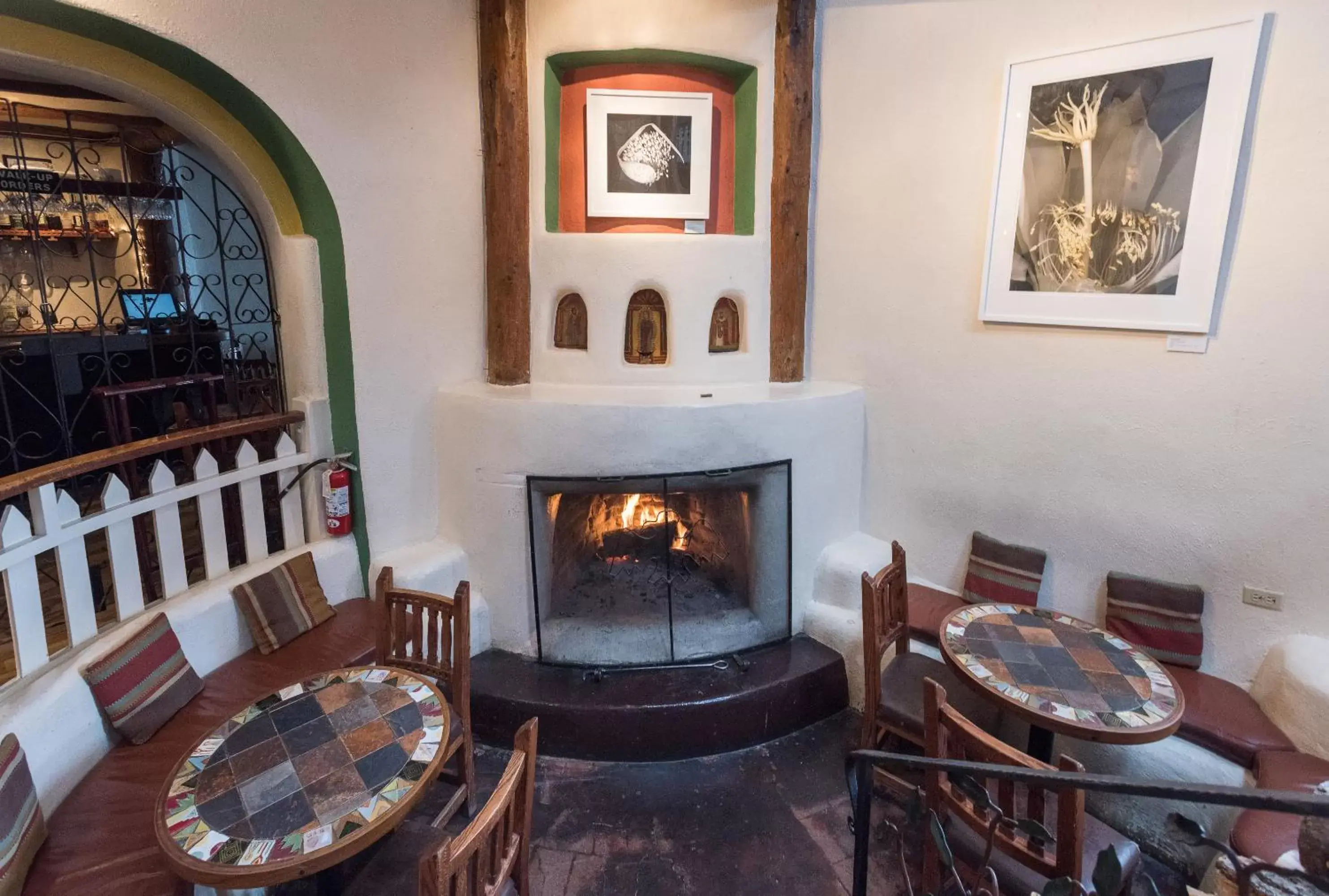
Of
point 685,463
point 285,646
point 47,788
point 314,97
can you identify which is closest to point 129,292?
point 314,97

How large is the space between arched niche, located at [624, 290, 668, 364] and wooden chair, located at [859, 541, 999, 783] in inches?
60.5

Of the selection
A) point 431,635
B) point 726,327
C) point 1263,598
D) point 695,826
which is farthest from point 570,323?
point 1263,598

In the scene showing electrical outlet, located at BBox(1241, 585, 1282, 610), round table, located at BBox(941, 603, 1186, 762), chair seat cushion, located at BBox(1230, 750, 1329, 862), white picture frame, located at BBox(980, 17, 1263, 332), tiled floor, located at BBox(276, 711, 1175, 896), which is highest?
white picture frame, located at BBox(980, 17, 1263, 332)

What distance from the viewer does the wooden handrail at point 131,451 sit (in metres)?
2.15

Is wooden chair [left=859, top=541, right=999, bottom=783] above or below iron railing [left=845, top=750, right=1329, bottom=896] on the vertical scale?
below

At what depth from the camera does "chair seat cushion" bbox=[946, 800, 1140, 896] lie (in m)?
1.84

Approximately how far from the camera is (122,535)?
8.34ft

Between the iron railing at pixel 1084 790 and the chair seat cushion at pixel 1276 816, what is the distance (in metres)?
1.02

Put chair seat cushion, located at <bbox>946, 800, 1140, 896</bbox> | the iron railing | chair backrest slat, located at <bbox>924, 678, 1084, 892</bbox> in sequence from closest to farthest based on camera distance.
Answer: the iron railing, chair backrest slat, located at <bbox>924, 678, 1084, 892</bbox>, chair seat cushion, located at <bbox>946, 800, 1140, 896</bbox>

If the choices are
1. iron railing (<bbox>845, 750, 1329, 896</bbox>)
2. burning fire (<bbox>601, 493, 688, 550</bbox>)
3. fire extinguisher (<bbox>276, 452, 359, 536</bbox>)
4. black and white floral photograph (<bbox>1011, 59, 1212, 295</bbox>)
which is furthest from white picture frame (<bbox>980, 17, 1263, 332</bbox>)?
fire extinguisher (<bbox>276, 452, 359, 536</bbox>)

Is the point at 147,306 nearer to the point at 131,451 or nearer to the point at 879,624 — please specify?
the point at 131,451

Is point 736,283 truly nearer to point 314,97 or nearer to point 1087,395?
point 1087,395

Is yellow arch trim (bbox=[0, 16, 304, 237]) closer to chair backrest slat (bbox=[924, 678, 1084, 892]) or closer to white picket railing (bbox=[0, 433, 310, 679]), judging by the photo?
white picket railing (bbox=[0, 433, 310, 679])

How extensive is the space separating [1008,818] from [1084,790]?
20cm
